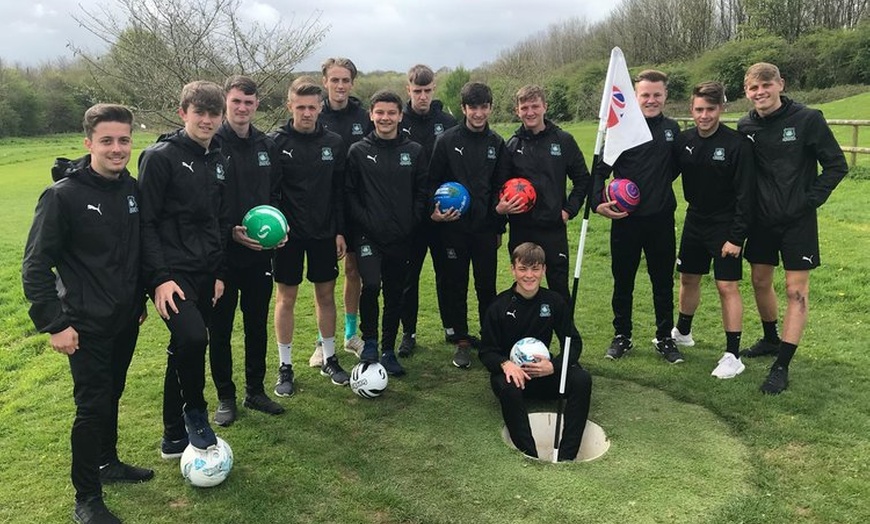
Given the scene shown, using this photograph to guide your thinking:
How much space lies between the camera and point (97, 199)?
4.01 meters

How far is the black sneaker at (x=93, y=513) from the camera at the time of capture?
4.02 metres

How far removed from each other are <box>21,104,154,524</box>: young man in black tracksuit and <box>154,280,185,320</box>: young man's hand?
16 centimetres

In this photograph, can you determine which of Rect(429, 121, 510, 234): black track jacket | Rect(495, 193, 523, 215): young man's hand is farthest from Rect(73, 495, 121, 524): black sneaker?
Rect(495, 193, 523, 215): young man's hand

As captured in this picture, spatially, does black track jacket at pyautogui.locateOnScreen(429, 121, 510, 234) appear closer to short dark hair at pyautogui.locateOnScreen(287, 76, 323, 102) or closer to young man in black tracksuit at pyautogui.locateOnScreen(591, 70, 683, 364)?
young man in black tracksuit at pyautogui.locateOnScreen(591, 70, 683, 364)

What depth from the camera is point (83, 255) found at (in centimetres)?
400

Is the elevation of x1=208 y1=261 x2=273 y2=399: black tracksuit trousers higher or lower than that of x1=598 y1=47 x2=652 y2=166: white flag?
lower

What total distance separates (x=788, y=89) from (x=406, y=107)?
45872 millimetres

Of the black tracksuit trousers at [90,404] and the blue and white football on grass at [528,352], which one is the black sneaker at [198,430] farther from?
the blue and white football on grass at [528,352]

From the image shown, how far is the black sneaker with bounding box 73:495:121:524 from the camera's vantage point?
4016mm

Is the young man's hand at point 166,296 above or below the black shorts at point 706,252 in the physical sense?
above

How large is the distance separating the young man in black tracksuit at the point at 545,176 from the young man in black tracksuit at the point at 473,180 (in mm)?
205

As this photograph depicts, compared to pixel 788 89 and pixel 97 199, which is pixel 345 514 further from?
pixel 788 89

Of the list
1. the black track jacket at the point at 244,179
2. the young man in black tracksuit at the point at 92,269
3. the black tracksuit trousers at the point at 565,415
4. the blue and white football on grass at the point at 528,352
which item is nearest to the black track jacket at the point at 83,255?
the young man in black tracksuit at the point at 92,269

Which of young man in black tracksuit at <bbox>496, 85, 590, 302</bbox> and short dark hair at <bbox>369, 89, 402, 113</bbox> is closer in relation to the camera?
short dark hair at <bbox>369, 89, 402, 113</bbox>
